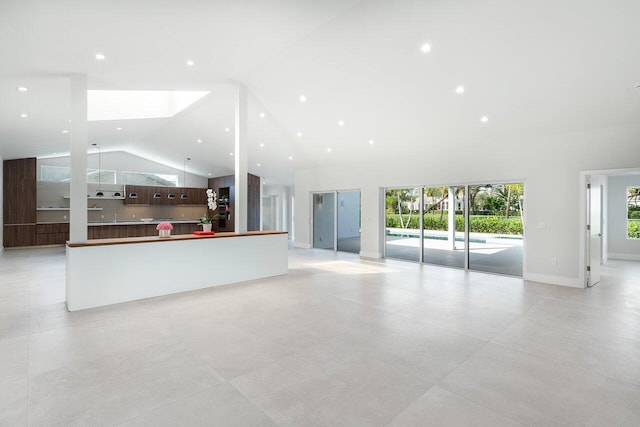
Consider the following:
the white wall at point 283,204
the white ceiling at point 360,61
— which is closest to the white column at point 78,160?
the white ceiling at point 360,61

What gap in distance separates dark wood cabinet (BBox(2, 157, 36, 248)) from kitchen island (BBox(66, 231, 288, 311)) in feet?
28.4

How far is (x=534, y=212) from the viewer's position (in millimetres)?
6430

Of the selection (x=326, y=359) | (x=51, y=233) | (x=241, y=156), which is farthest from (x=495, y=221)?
(x=51, y=233)

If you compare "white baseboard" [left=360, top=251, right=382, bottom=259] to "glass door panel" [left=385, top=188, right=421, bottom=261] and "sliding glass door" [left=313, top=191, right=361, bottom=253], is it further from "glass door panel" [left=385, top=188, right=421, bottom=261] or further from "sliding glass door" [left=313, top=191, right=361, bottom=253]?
"sliding glass door" [left=313, top=191, right=361, bottom=253]

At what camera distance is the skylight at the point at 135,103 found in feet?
25.4

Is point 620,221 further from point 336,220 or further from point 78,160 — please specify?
point 78,160

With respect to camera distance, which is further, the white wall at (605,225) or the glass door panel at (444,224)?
the white wall at (605,225)

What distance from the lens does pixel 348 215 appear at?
1095 cm

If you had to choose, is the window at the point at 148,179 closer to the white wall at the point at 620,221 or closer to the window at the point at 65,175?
the window at the point at 65,175

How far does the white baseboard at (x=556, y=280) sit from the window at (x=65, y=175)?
13229 mm

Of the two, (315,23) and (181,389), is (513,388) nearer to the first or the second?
(181,389)

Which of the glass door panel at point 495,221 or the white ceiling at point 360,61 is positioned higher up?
the white ceiling at point 360,61

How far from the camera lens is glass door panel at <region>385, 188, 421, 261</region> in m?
8.62

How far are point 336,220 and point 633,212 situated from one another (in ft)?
25.8
